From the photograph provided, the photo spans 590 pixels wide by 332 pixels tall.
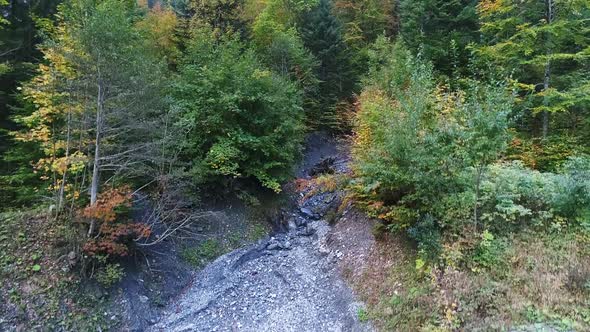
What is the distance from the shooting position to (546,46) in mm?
10812

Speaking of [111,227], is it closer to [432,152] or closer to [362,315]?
[362,315]

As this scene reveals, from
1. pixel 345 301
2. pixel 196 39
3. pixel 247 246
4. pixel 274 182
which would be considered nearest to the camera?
pixel 345 301

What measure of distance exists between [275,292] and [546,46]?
11.7 m

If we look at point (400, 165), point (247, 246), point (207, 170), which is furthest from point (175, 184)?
point (400, 165)

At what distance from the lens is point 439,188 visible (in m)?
7.25

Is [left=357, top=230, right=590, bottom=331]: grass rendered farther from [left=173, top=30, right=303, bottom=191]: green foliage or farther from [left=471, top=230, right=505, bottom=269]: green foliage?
[left=173, top=30, right=303, bottom=191]: green foliage

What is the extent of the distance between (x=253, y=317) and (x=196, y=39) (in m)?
10.7

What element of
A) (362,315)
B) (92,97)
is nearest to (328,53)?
(92,97)

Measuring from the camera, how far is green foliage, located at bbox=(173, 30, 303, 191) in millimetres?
11430

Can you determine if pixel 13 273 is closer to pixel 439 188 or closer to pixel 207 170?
pixel 207 170

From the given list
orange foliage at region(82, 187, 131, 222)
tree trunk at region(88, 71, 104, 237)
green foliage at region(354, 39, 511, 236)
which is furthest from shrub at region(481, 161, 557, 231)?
tree trunk at region(88, 71, 104, 237)

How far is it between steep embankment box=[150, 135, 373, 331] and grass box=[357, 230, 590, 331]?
1.06 metres

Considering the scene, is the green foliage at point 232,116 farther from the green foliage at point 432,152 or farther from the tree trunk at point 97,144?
the green foliage at point 432,152

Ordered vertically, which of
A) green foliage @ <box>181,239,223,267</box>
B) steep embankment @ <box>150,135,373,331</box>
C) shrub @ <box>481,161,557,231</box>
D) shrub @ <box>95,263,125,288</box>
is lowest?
green foliage @ <box>181,239,223,267</box>
